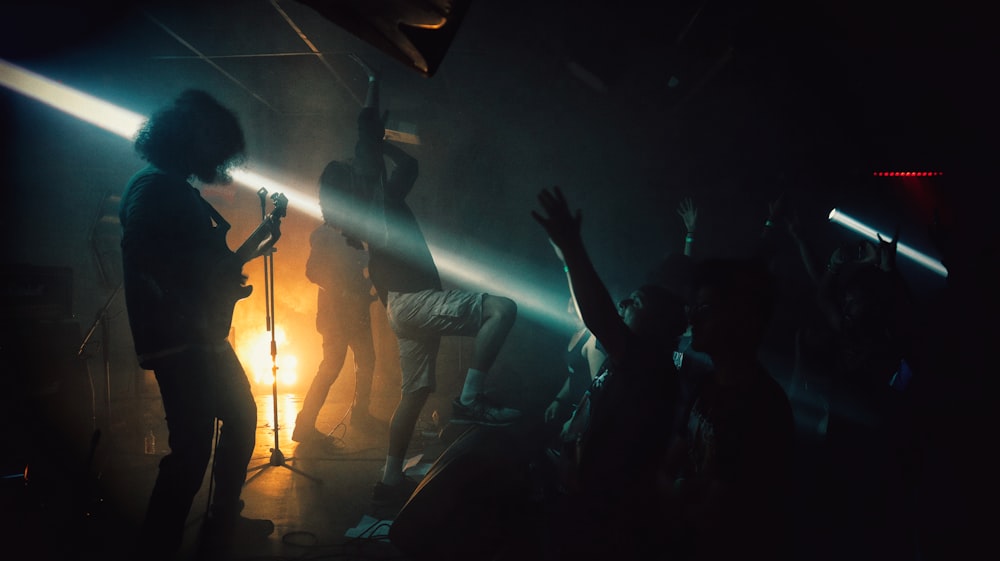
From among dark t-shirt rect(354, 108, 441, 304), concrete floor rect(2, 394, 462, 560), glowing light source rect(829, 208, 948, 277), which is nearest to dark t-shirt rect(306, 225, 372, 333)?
concrete floor rect(2, 394, 462, 560)

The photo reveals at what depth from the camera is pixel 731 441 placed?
1.56 m

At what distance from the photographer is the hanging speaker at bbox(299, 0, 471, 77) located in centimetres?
227

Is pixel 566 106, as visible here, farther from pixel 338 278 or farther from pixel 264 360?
pixel 264 360

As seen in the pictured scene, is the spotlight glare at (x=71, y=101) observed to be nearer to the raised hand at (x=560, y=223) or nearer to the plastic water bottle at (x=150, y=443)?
the plastic water bottle at (x=150, y=443)

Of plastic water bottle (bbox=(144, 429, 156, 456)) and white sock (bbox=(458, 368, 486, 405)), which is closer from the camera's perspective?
white sock (bbox=(458, 368, 486, 405))

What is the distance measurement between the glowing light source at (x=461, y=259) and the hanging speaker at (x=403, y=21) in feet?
14.5

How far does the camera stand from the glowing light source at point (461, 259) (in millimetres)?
6352

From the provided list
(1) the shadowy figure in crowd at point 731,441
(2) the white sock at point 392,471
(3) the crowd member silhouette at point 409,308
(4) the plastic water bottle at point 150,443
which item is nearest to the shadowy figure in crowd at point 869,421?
(1) the shadowy figure in crowd at point 731,441

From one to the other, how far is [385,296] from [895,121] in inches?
244

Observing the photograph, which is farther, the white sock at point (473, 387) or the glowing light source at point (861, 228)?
the glowing light source at point (861, 228)

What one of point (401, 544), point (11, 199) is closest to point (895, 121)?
point (401, 544)

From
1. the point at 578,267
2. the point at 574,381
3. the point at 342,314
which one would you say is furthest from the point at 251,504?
the point at 578,267

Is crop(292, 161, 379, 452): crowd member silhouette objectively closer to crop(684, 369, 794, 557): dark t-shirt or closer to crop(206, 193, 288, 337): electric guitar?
crop(206, 193, 288, 337): electric guitar

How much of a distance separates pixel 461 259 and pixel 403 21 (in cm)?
506
